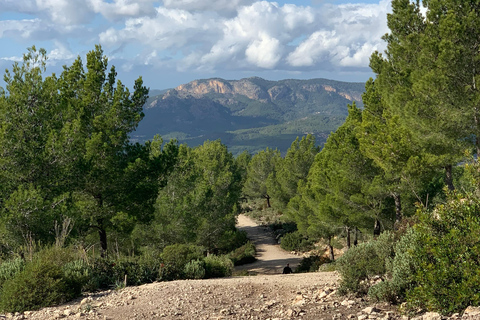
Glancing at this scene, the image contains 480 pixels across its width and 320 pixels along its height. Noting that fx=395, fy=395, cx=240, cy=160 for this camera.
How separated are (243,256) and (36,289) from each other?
2132cm

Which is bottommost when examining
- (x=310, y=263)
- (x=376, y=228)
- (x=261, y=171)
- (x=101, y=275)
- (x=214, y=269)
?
(x=310, y=263)

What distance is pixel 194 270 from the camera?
11250 mm

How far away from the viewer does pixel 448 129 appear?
11.8m

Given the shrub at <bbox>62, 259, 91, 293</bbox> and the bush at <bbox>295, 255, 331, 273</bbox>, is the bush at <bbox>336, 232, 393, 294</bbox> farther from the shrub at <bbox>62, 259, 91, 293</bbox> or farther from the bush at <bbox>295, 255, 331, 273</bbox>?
the bush at <bbox>295, 255, 331, 273</bbox>

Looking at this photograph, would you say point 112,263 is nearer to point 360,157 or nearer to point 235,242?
point 360,157

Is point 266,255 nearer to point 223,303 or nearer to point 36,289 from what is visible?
point 223,303

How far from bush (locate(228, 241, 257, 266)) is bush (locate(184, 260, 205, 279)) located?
14.9 m

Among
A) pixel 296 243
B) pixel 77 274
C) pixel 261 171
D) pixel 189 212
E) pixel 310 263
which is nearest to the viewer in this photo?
pixel 77 274

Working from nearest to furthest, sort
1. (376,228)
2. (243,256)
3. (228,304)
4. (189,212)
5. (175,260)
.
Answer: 1. (228,304)
2. (175,260)
3. (376,228)
4. (189,212)
5. (243,256)

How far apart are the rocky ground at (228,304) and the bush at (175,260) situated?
1414 mm

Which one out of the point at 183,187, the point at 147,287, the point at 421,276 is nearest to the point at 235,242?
the point at 183,187

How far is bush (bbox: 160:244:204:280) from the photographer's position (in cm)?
1060

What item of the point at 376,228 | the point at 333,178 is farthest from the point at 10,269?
the point at 376,228

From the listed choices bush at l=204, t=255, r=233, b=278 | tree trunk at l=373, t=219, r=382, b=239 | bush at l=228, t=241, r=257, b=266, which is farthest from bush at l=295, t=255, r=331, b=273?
bush at l=204, t=255, r=233, b=278
